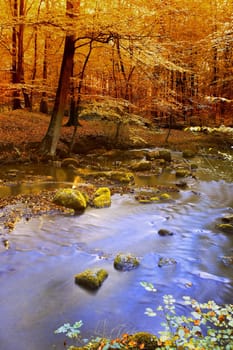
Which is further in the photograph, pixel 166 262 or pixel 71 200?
pixel 71 200

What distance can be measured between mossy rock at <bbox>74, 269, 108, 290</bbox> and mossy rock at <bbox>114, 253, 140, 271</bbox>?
43 cm

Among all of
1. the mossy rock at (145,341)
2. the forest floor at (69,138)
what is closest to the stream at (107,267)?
the mossy rock at (145,341)

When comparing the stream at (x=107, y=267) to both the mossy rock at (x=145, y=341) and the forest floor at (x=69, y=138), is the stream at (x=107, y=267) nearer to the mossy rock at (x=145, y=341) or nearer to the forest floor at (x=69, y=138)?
the mossy rock at (x=145, y=341)

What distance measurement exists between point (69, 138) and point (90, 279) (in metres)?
12.4

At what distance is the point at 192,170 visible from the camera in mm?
14156

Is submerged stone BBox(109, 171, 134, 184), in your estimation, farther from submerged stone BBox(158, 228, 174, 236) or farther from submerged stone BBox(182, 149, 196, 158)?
submerged stone BBox(182, 149, 196, 158)

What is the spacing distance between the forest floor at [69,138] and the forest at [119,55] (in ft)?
3.44

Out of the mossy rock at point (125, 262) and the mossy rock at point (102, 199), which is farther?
the mossy rock at point (102, 199)

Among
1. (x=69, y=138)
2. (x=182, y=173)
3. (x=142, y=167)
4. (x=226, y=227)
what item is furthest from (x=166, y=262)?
(x=69, y=138)

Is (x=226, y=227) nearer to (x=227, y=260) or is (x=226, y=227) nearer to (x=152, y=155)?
(x=227, y=260)

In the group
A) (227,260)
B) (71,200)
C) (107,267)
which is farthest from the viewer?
(71,200)

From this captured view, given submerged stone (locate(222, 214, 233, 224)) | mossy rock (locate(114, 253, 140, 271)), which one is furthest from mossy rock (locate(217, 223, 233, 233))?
mossy rock (locate(114, 253, 140, 271))

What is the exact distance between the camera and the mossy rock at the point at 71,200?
333 inches

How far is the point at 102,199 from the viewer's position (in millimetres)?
9078
